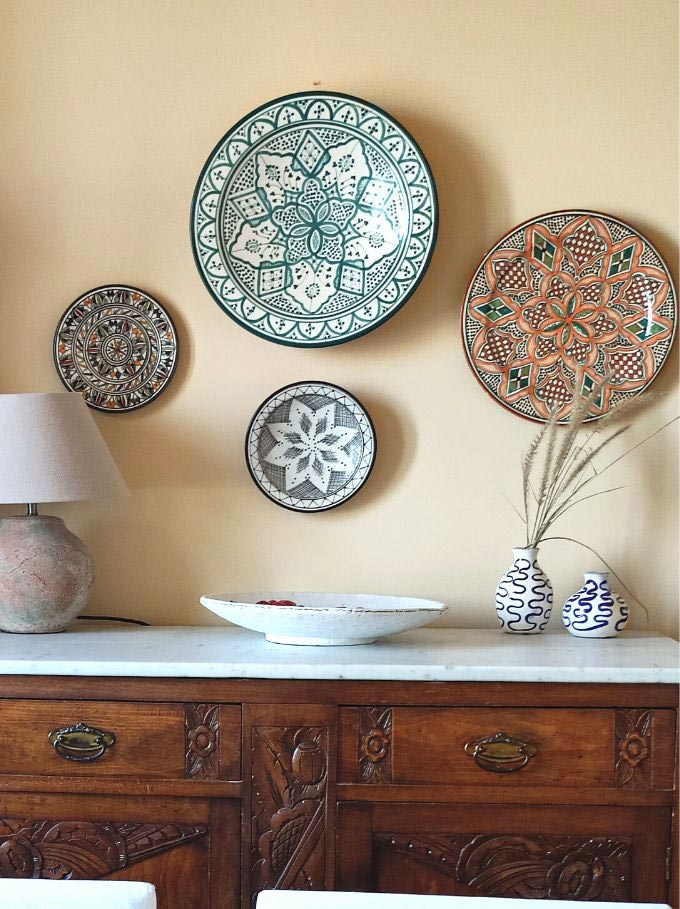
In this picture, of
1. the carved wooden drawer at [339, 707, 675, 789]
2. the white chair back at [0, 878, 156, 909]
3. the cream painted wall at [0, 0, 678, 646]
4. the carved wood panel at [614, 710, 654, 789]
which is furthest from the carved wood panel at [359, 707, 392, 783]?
the white chair back at [0, 878, 156, 909]

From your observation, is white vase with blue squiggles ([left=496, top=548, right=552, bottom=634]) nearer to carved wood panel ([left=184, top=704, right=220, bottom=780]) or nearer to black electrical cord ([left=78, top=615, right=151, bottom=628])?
carved wood panel ([left=184, top=704, right=220, bottom=780])

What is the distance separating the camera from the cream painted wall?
2.05 metres

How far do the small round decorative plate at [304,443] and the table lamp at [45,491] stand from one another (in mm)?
338

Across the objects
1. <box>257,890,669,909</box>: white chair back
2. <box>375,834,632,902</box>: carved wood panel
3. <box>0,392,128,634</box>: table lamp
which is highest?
<box>0,392,128,634</box>: table lamp

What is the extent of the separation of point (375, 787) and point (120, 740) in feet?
1.50

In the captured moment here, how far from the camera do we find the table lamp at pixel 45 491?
5.83 ft

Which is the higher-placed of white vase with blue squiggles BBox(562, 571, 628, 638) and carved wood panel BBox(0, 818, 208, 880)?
white vase with blue squiggles BBox(562, 571, 628, 638)

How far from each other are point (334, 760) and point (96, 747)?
42cm

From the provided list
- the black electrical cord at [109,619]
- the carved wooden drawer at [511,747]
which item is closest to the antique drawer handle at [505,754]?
the carved wooden drawer at [511,747]

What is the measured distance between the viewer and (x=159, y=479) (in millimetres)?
2121

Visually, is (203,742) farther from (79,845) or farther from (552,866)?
(552,866)

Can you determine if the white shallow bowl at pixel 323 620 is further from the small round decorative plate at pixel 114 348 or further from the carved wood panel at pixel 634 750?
the small round decorative plate at pixel 114 348

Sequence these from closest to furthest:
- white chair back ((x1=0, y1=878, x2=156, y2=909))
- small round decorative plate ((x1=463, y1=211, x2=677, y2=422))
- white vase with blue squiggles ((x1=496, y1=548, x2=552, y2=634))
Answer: white chair back ((x1=0, y1=878, x2=156, y2=909)), white vase with blue squiggles ((x1=496, y1=548, x2=552, y2=634)), small round decorative plate ((x1=463, y1=211, x2=677, y2=422))

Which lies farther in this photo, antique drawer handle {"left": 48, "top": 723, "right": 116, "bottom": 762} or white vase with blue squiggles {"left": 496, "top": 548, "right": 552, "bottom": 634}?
white vase with blue squiggles {"left": 496, "top": 548, "right": 552, "bottom": 634}
